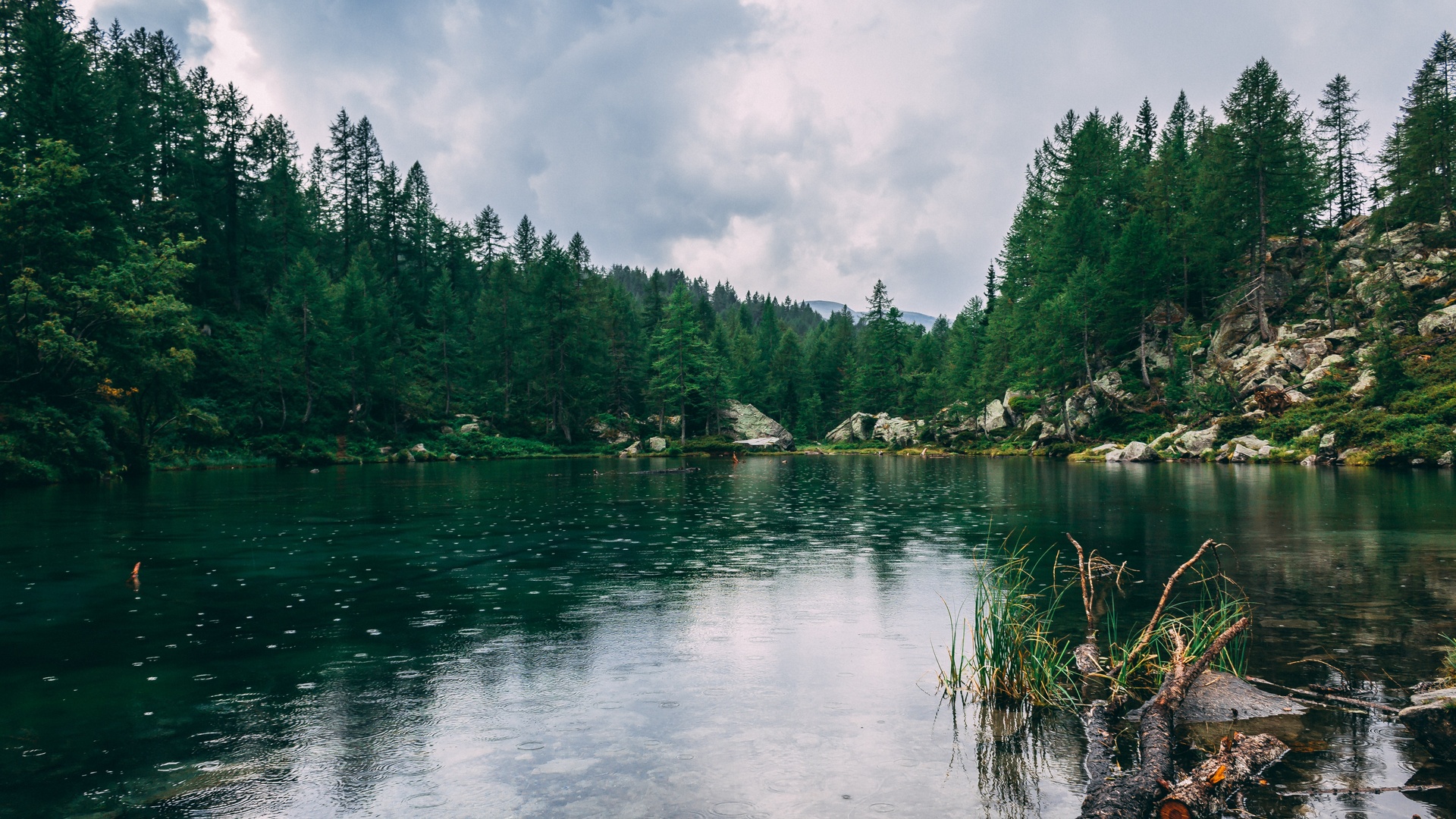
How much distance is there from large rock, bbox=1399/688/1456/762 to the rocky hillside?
44.4 metres

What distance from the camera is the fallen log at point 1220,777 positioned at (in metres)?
5.25

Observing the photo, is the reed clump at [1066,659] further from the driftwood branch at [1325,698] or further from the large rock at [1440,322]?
the large rock at [1440,322]

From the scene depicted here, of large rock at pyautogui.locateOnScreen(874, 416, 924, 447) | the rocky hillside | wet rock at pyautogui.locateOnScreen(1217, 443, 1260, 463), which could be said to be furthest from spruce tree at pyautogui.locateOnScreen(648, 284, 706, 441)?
wet rock at pyautogui.locateOnScreen(1217, 443, 1260, 463)

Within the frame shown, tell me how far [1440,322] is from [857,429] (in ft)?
189

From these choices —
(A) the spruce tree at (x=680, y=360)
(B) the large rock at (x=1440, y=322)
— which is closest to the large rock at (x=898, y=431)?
(A) the spruce tree at (x=680, y=360)

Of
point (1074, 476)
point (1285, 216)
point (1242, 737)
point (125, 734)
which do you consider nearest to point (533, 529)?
point (125, 734)

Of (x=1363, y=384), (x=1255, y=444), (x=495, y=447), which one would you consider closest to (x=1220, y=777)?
(x=1255, y=444)

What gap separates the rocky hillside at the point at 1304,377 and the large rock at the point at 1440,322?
0.08m

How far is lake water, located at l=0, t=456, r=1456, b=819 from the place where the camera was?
20.9 ft

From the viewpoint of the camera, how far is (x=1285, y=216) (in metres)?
65.3

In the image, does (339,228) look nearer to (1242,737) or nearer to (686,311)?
(686,311)

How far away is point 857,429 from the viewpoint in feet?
322

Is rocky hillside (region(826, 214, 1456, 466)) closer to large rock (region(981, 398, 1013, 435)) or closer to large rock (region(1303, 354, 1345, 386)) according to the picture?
large rock (region(1303, 354, 1345, 386))

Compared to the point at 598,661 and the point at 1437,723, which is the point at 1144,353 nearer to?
the point at 1437,723
